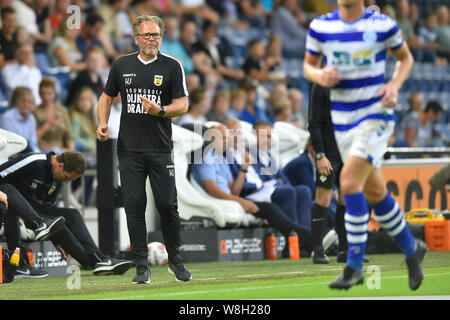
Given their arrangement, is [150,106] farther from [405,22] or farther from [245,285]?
[405,22]

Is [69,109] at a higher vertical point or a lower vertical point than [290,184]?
higher

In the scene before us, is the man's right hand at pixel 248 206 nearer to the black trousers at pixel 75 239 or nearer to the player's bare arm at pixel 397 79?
the black trousers at pixel 75 239

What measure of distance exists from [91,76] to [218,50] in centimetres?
452

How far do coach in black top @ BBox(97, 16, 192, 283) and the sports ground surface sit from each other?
22.9 inches

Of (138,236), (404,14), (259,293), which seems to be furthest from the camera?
(404,14)

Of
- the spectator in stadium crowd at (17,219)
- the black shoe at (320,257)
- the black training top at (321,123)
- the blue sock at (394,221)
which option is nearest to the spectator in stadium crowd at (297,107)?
the black shoe at (320,257)

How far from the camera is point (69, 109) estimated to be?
14922 mm

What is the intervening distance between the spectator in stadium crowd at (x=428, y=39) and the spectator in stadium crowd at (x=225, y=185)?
1170cm

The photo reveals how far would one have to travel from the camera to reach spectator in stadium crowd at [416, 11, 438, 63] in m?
23.9

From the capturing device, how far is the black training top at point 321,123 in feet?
35.3

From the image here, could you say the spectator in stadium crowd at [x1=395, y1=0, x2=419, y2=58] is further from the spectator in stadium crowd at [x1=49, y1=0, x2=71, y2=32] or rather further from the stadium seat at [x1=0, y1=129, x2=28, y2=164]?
the stadium seat at [x1=0, y1=129, x2=28, y2=164]

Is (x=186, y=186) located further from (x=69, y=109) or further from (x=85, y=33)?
(x=85, y=33)
